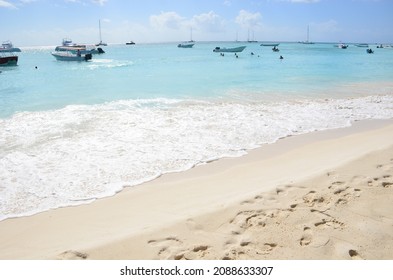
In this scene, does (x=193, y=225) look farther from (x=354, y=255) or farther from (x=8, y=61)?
(x=8, y=61)

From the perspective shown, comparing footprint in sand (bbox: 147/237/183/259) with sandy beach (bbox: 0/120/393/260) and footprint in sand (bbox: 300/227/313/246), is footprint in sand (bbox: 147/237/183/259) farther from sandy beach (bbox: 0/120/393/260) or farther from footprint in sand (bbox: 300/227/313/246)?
footprint in sand (bbox: 300/227/313/246)

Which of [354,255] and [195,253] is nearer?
[354,255]

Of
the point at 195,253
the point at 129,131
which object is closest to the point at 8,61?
the point at 129,131

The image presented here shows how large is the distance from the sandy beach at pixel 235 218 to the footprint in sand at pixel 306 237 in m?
0.01

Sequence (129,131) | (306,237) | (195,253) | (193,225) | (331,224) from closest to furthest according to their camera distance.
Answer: (195,253)
(306,237)
(331,224)
(193,225)
(129,131)

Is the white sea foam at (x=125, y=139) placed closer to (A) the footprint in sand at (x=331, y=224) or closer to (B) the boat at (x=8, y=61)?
(A) the footprint in sand at (x=331, y=224)

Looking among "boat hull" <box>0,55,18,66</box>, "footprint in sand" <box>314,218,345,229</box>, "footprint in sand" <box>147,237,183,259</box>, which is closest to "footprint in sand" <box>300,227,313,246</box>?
"footprint in sand" <box>314,218,345,229</box>

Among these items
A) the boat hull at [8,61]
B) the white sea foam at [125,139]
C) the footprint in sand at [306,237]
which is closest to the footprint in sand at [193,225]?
the footprint in sand at [306,237]

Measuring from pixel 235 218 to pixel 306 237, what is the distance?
108 centimetres

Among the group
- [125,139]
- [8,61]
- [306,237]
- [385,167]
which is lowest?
[306,237]

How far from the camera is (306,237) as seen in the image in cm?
385

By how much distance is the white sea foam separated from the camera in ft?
20.2

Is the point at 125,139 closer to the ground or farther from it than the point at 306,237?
farther from it

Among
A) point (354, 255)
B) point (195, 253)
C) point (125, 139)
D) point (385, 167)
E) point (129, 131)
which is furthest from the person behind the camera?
point (129, 131)
